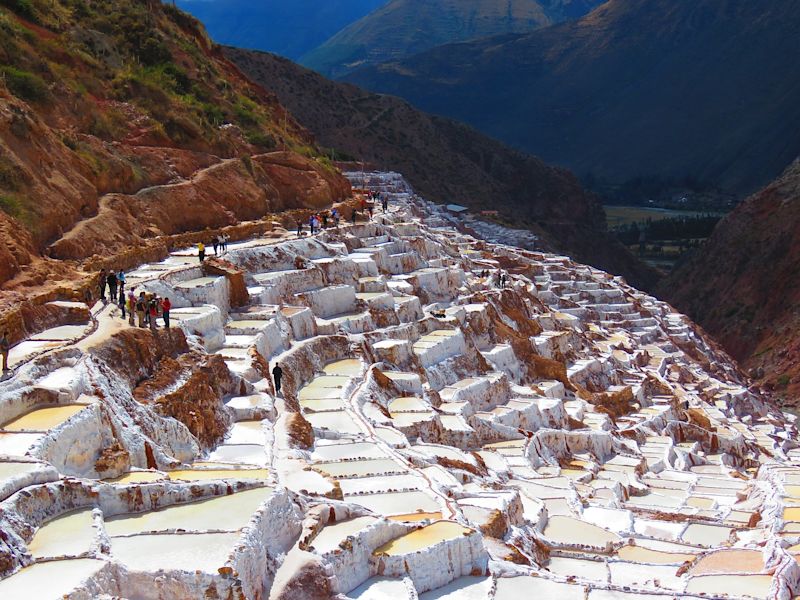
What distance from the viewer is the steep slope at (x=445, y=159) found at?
305 ft

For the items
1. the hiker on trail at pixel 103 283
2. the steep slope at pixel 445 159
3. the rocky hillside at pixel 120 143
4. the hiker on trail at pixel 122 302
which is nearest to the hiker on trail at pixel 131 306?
the hiker on trail at pixel 122 302

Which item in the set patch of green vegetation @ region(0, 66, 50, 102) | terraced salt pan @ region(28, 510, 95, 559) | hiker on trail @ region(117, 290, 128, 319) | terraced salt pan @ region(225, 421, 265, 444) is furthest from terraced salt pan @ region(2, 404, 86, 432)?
patch of green vegetation @ region(0, 66, 50, 102)

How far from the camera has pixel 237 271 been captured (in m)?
28.7

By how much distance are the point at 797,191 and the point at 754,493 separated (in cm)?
6009

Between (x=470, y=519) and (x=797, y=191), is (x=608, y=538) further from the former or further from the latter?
(x=797, y=191)

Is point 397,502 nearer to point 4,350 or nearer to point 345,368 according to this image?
point 4,350

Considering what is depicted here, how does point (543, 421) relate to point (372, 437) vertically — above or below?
below

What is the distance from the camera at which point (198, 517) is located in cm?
1489

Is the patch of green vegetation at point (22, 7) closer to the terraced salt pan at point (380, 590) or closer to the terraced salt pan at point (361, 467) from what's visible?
the terraced salt pan at point (361, 467)

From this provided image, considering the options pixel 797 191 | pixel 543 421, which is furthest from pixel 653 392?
pixel 797 191

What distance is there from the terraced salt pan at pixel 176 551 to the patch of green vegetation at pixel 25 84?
820 inches

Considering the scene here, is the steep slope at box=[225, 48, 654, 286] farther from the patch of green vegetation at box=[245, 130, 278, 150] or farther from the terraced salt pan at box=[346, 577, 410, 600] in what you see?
the terraced salt pan at box=[346, 577, 410, 600]

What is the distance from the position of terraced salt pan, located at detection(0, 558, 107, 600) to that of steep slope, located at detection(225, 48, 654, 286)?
72.4 metres

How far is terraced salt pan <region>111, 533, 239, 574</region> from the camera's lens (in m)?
13.2
